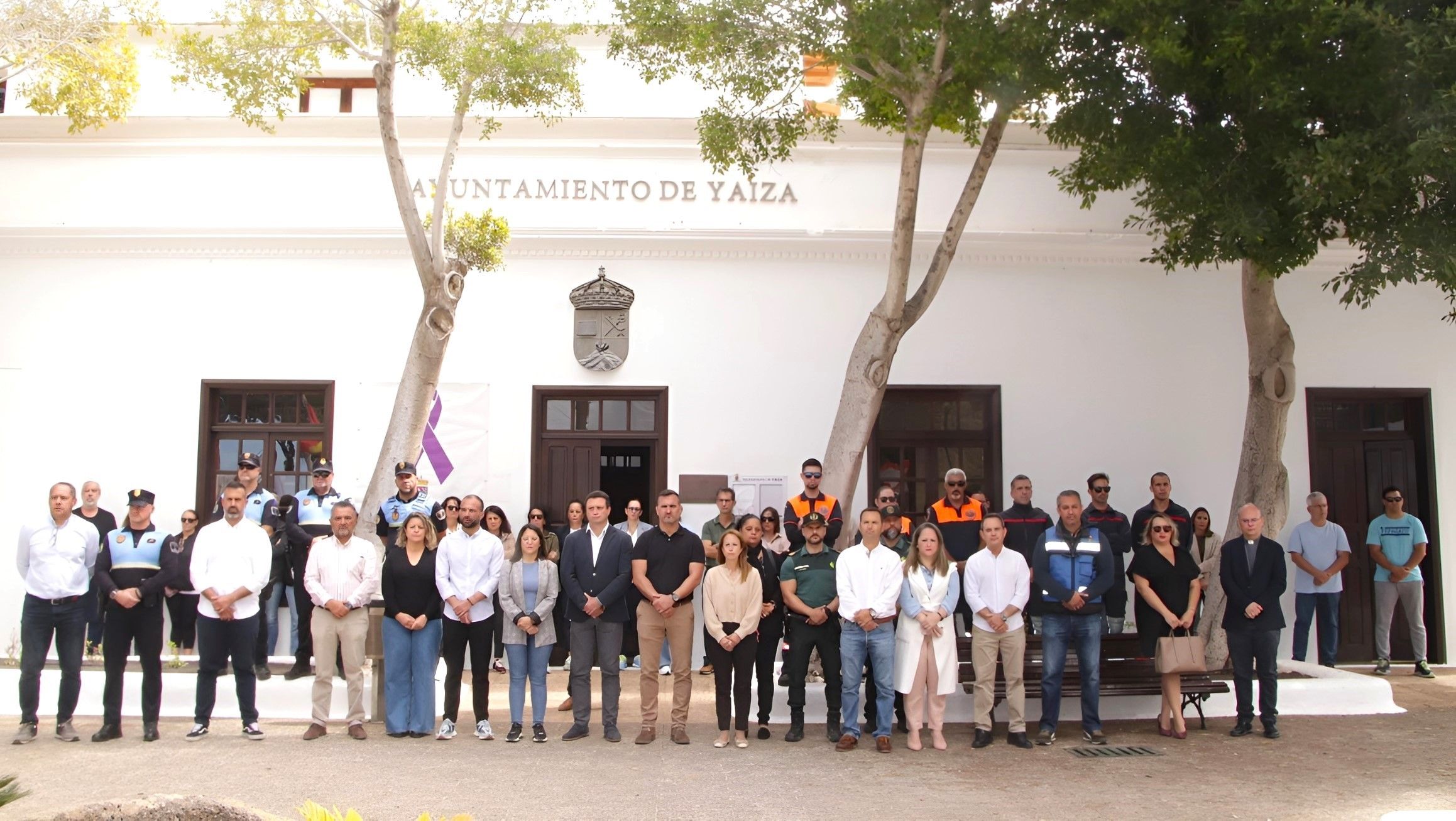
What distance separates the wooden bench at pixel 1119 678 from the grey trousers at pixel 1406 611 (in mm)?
3393

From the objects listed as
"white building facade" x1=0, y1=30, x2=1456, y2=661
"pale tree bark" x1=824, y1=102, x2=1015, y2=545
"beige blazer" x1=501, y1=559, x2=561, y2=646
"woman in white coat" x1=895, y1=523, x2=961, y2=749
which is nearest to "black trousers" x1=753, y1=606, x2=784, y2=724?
"woman in white coat" x1=895, y1=523, x2=961, y2=749

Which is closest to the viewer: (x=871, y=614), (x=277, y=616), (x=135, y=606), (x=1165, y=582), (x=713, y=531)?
(x=871, y=614)

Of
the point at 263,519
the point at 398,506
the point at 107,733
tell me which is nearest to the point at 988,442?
the point at 398,506

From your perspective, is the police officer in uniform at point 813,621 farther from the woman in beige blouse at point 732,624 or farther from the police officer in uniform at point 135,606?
the police officer in uniform at point 135,606

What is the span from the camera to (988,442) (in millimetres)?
12977

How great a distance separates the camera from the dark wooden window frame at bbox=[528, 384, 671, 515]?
12625 millimetres

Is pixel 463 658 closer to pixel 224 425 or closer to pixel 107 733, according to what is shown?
pixel 107 733

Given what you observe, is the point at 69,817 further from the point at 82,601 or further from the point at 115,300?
the point at 115,300

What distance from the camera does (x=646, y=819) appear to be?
6.61m

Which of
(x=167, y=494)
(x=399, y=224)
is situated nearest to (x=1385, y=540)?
(x=399, y=224)

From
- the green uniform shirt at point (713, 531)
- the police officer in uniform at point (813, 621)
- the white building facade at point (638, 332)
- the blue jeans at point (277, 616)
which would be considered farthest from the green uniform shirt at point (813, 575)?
the blue jeans at point (277, 616)

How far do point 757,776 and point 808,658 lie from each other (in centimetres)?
137

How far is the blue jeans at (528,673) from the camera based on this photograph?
8797mm

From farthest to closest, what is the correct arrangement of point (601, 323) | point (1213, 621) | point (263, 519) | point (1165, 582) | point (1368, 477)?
1. point (1368, 477)
2. point (601, 323)
3. point (263, 519)
4. point (1213, 621)
5. point (1165, 582)
